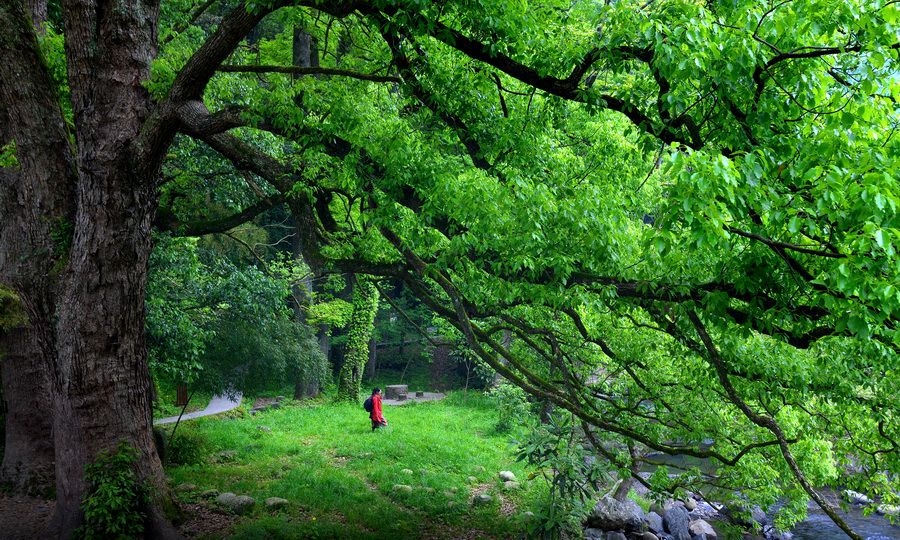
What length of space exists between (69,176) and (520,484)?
1039cm

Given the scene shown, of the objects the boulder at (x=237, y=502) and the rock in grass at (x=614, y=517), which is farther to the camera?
the rock in grass at (x=614, y=517)

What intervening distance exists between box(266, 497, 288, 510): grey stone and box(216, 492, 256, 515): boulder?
229mm

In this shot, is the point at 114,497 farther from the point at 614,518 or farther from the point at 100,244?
the point at 614,518

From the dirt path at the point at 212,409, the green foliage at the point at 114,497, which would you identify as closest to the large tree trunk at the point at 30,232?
the green foliage at the point at 114,497

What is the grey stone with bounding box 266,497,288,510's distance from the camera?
364 inches

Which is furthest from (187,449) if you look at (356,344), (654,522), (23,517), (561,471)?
(654,522)

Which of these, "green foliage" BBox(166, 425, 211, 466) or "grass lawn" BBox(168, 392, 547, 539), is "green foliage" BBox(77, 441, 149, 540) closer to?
"grass lawn" BBox(168, 392, 547, 539)

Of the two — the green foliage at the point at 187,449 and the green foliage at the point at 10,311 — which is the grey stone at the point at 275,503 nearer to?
the green foliage at the point at 187,449

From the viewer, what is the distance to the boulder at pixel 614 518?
1284cm

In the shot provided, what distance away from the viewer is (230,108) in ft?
21.6

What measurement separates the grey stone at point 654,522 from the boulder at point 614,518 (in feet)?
2.98

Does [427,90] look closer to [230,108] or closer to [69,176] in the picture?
[230,108]

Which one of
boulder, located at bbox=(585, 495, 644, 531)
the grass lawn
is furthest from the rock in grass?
the grass lawn

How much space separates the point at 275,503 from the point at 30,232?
520 centimetres
